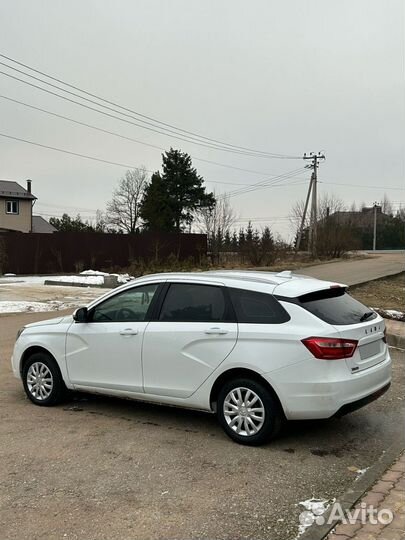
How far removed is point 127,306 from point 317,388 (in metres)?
2.21

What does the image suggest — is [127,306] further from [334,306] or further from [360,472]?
[360,472]

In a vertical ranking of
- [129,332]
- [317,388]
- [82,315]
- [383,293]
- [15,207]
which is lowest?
[383,293]

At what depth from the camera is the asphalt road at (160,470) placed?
3.55 m

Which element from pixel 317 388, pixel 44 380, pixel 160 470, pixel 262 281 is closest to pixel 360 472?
pixel 317 388

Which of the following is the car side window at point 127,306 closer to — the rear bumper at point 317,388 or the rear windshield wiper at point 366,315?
the rear bumper at point 317,388

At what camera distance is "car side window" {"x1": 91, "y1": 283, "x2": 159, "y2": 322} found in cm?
571

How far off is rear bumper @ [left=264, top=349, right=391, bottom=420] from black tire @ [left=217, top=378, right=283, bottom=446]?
0.11 m

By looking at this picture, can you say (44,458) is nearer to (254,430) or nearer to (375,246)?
(254,430)

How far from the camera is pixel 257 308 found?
5066mm

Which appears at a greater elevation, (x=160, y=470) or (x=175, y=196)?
(x=175, y=196)

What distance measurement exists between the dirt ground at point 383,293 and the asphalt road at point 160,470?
9.90 metres

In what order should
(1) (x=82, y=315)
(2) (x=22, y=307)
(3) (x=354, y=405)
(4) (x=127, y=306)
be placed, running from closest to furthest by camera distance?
1. (3) (x=354, y=405)
2. (4) (x=127, y=306)
3. (1) (x=82, y=315)
4. (2) (x=22, y=307)

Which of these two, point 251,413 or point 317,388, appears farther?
point 251,413
